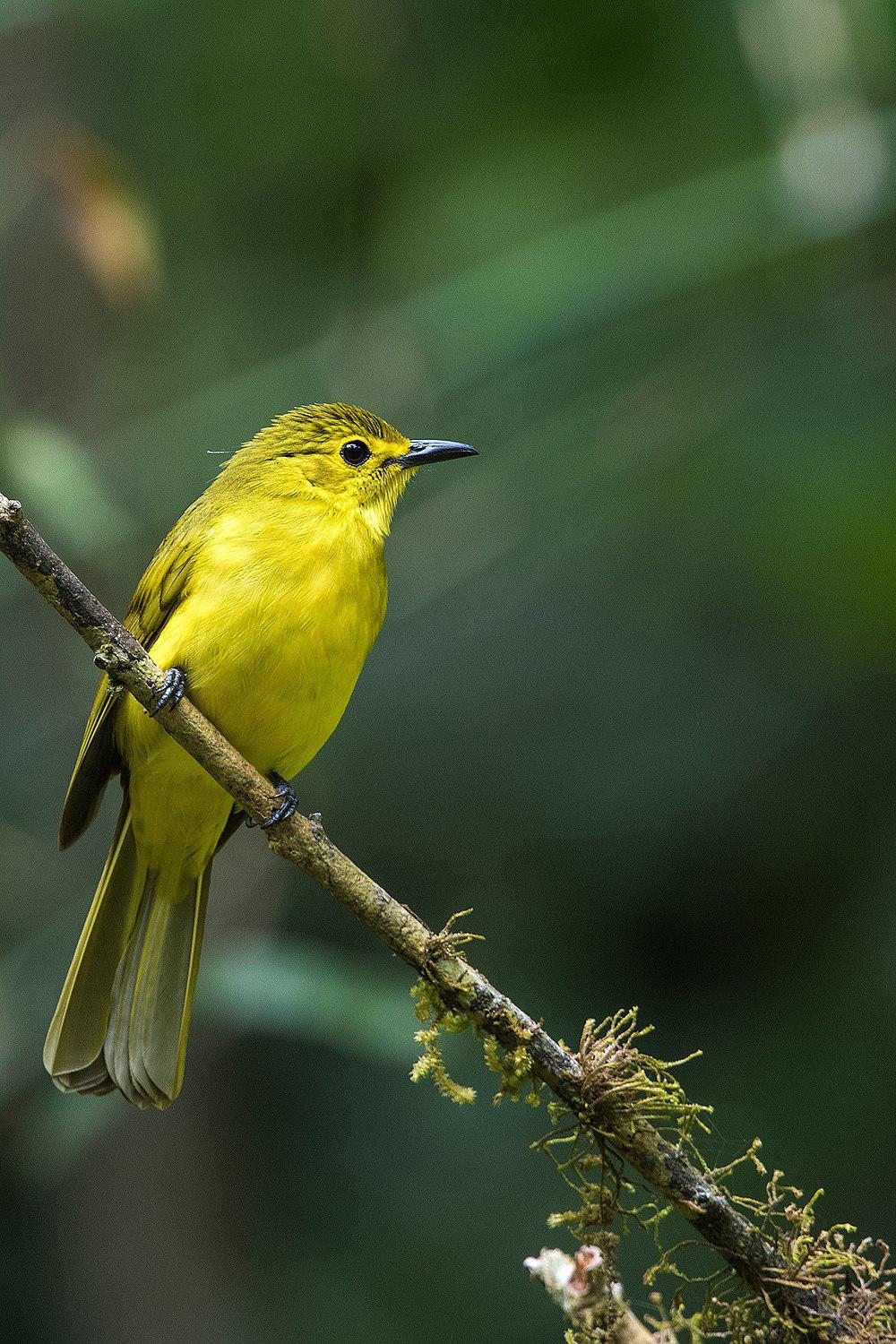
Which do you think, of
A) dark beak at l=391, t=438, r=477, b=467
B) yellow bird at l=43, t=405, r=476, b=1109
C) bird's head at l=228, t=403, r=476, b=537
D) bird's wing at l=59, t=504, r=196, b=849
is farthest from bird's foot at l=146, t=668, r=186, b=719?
dark beak at l=391, t=438, r=477, b=467

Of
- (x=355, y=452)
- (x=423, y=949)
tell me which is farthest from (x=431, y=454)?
(x=423, y=949)

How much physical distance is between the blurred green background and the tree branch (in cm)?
184

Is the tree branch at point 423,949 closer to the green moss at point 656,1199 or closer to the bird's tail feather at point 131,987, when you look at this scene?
the green moss at point 656,1199

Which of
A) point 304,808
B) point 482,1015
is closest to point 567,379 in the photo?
point 304,808

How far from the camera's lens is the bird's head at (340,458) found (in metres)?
3.61

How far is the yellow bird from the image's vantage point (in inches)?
120

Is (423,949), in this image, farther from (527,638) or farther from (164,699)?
(527,638)

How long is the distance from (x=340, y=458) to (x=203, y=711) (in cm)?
93

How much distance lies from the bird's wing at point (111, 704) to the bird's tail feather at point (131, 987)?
123mm

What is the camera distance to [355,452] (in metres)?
3.78

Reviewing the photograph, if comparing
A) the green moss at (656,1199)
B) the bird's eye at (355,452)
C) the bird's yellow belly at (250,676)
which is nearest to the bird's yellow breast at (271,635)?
the bird's yellow belly at (250,676)

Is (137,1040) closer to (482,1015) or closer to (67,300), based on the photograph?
(482,1015)

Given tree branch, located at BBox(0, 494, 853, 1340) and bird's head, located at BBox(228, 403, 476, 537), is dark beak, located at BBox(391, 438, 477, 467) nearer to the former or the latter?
bird's head, located at BBox(228, 403, 476, 537)

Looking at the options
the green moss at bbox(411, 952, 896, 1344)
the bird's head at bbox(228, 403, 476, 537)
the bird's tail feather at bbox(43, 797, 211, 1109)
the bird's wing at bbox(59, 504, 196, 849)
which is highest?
the bird's head at bbox(228, 403, 476, 537)
